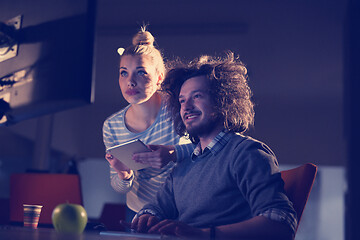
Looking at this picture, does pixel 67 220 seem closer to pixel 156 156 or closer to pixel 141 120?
pixel 156 156

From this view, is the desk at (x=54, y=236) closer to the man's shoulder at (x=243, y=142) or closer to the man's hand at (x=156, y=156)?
the man's shoulder at (x=243, y=142)

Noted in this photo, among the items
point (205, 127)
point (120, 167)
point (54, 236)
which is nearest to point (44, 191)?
point (120, 167)

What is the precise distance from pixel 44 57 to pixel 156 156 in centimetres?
70

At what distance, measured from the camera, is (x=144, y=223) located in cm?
147

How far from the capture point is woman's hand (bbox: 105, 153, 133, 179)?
1887mm

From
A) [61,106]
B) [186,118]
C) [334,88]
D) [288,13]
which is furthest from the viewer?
[334,88]

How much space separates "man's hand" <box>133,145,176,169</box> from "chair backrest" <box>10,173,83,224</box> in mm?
702

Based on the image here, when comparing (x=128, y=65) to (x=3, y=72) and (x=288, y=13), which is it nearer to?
(x=3, y=72)

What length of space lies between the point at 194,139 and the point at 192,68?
31 cm

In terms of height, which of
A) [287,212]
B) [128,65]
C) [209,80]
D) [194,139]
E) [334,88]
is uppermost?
[334,88]

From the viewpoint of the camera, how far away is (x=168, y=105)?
6.55ft

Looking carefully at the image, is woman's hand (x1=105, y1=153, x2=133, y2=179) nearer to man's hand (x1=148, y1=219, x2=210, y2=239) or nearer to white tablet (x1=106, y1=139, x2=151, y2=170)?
white tablet (x1=106, y1=139, x2=151, y2=170)

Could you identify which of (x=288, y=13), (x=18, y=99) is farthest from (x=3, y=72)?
(x=288, y=13)

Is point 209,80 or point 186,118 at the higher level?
point 209,80
